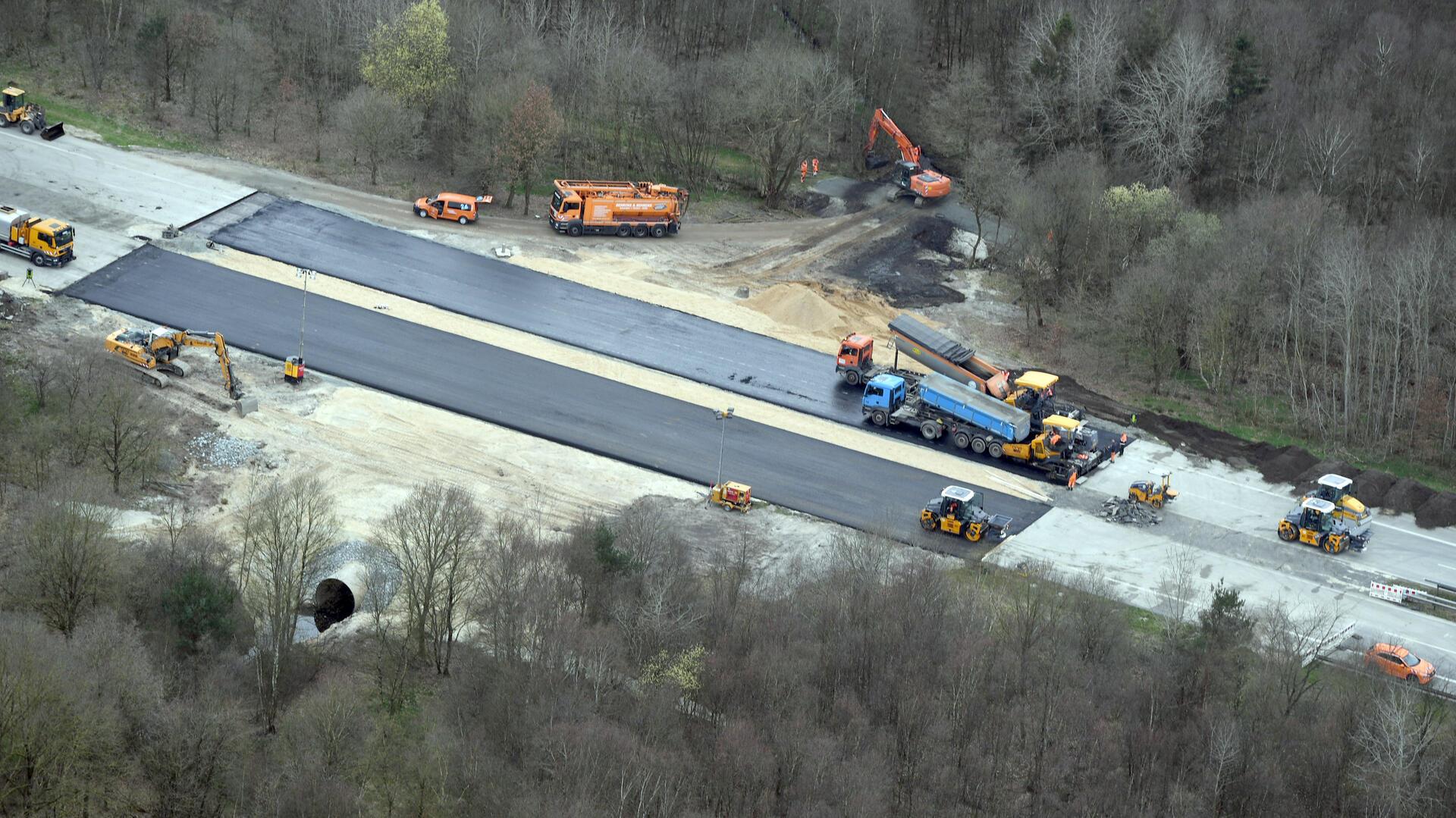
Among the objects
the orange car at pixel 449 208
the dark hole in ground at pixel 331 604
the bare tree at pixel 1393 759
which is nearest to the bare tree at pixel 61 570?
the dark hole in ground at pixel 331 604

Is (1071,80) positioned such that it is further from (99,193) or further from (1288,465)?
(99,193)

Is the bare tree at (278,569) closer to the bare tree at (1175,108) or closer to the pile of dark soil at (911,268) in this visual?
the pile of dark soil at (911,268)

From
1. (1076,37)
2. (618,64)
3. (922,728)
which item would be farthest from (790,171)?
(922,728)

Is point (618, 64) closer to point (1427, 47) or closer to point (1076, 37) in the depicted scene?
point (1076, 37)

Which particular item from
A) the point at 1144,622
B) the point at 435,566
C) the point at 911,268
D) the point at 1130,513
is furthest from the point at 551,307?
the point at 1144,622

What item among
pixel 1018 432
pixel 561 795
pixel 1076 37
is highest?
pixel 1076 37

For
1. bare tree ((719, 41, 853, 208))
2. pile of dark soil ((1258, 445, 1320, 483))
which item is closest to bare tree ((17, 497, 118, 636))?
pile of dark soil ((1258, 445, 1320, 483))
